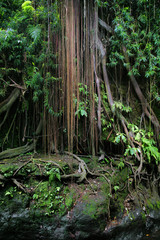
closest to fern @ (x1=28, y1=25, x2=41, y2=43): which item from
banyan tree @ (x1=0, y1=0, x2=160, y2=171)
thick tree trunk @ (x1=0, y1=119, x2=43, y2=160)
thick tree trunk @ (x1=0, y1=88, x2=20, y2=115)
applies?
banyan tree @ (x1=0, y1=0, x2=160, y2=171)

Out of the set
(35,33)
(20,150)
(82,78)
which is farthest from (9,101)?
(82,78)

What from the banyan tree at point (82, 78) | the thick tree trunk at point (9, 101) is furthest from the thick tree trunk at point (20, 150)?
the thick tree trunk at point (9, 101)

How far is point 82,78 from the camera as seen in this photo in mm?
3246

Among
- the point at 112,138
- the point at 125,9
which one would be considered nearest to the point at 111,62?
the point at 125,9

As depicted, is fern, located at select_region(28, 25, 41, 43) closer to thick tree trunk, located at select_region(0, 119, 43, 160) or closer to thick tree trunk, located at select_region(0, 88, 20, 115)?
thick tree trunk, located at select_region(0, 88, 20, 115)

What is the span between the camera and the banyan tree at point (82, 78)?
3254mm

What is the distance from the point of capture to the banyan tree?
128 inches

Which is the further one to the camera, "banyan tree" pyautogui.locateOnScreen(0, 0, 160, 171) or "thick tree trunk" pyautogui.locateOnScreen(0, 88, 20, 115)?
"thick tree trunk" pyautogui.locateOnScreen(0, 88, 20, 115)

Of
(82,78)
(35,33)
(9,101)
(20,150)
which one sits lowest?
(20,150)

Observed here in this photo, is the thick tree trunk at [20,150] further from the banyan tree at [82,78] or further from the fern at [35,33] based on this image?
the fern at [35,33]

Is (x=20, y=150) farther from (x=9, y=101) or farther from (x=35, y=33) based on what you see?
(x=35, y=33)

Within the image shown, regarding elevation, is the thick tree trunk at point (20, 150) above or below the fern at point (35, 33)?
below

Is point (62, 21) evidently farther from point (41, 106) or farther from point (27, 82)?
point (41, 106)

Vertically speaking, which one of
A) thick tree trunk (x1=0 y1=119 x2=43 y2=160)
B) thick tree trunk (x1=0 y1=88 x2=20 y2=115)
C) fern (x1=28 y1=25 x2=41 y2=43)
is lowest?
thick tree trunk (x1=0 y1=119 x2=43 y2=160)
